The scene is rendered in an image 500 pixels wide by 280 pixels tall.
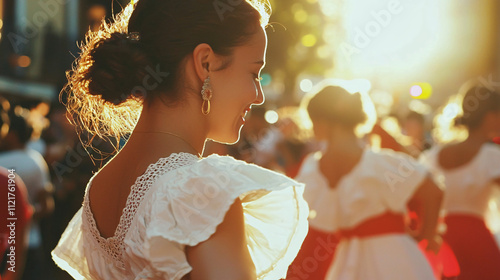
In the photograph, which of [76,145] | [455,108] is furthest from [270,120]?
[455,108]

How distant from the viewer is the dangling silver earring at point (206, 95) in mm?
1680

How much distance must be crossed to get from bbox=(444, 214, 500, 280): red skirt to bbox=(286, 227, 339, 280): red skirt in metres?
1.33

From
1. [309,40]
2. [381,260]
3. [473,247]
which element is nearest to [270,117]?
[473,247]

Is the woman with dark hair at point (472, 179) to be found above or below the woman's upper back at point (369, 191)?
below

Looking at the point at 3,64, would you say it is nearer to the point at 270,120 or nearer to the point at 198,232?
the point at 270,120

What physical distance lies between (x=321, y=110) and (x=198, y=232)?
10.6 ft

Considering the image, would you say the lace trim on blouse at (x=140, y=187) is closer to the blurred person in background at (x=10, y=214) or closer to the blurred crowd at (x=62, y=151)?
the blurred person in background at (x=10, y=214)

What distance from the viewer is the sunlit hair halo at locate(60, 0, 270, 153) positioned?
1660 millimetres

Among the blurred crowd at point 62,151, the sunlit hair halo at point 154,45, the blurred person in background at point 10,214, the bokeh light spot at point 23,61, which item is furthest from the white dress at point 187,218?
the bokeh light spot at point 23,61

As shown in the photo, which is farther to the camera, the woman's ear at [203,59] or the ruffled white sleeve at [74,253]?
the ruffled white sleeve at [74,253]

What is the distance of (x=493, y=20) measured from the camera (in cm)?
4084

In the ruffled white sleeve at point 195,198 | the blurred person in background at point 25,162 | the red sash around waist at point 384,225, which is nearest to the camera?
the ruffled white sleeve at point 195,198

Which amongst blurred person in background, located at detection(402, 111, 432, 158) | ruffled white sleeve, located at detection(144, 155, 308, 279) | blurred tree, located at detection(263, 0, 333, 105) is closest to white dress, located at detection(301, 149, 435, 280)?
ruffled white sleeve, located at detection(144, 155, 308, 279)

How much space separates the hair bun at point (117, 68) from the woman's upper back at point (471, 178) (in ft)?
13.6
